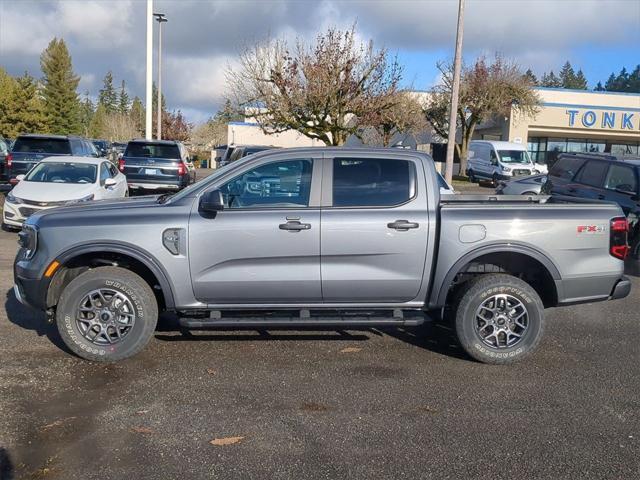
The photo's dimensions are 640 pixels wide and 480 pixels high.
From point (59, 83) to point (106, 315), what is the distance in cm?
6864

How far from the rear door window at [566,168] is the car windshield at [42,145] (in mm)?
12197

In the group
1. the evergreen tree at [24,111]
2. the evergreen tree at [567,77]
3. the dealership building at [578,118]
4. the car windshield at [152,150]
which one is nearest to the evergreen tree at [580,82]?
the evergreen tree at [567,77]

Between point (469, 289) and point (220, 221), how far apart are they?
2282 mm

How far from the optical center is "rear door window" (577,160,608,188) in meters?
11.7

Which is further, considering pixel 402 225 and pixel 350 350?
pixel 350 350

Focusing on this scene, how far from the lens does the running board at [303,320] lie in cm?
550

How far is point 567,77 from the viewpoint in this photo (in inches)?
4601

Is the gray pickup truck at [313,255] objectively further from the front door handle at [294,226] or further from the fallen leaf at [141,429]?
the fallen leaf at [141,429]

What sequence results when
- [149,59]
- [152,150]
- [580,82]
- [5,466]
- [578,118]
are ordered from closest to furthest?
1. [5,466]
2. [152,150]
3. [149,59]
4. [578,118]
5. [580,82]

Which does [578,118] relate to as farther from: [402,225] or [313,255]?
[313,255]

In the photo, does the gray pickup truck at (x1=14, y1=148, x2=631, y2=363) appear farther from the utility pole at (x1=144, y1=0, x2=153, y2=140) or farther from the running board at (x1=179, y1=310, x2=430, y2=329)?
the utility pole at (x1=144, y1=0, x2=153, y2=140)

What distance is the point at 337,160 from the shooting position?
18.9ft

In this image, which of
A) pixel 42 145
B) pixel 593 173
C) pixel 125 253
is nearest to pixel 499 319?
pixel 125 253

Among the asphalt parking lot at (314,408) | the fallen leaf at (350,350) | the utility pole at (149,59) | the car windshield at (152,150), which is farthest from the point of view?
the utility pole at (149,59)
